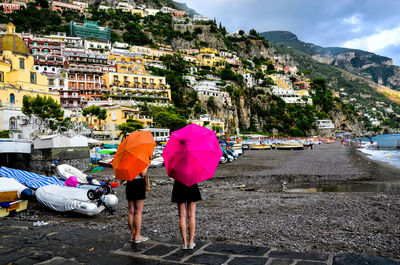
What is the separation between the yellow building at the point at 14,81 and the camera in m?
26.1

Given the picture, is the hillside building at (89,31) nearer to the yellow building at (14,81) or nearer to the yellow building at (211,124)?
the yellow building at (14,81)

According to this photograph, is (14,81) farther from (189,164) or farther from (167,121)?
(189,164)

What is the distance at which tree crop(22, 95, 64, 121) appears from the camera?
26672mm

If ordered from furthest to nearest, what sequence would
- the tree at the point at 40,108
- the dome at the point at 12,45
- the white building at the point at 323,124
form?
the white building at the point at 323,124 → the dome at the point at 12,45 → the tree at the point at 40,108

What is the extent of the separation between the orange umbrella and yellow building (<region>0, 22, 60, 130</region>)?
2686 centimetres

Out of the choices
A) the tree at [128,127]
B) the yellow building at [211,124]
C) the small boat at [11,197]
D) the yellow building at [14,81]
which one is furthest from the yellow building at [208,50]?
the small boat at [11,197]

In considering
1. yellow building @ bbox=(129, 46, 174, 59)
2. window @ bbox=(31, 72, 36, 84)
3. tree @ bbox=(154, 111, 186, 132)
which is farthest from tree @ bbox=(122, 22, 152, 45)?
window @ bbox=(31, 72, 36, 84)

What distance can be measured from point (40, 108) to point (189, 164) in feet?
94.5

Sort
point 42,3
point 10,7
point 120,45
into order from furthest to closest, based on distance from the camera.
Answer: point 42,3 < point 10,7 < point 120,45

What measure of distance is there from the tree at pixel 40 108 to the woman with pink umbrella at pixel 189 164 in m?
27.8

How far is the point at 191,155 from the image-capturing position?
3.71 meters

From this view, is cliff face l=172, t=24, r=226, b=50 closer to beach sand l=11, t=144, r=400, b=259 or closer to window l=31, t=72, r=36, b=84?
window l=31, t=72, r=36, b=84

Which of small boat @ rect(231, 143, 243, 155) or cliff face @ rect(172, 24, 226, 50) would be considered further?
cliff face @ rect(172, 24, 226, 50)

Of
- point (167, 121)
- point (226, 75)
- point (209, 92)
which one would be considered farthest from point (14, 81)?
point (226, 75)
